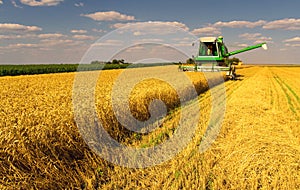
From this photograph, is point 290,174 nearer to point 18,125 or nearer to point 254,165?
point 254,165

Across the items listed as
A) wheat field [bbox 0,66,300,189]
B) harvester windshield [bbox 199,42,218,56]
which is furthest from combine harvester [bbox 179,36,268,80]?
wheat field [bbox 0,66,300,189]

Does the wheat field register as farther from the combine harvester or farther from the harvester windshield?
the harvester windshield

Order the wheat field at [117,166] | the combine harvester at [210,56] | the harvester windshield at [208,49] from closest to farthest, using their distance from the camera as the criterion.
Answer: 1. the wheat field at [117,166]
2. the combine harvester at [210,56]
3. the harvester windshield at [208,49]

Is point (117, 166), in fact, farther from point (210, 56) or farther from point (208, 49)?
point (208, 49)

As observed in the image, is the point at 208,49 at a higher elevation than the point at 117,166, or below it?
higher

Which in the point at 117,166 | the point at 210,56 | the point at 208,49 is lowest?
the point at 117,166

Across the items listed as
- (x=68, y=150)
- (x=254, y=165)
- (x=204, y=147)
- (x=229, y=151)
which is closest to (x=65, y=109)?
(x=68, y=150)

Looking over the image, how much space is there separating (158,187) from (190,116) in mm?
4233

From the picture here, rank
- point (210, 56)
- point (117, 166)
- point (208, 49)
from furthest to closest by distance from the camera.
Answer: point (208, 49) → point (210, 56) → point (117, 166)

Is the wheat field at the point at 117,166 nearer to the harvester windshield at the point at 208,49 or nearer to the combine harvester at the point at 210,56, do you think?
the combine harvester at the point at 210,56

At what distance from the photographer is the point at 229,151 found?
4.86m

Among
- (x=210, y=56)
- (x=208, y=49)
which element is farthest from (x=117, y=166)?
(x=208, y=49)

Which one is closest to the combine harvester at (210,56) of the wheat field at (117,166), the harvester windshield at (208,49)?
the harvester windshield at (208,49)

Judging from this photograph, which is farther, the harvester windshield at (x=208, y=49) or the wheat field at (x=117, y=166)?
the harvester windshield at (x=208, y=49)
